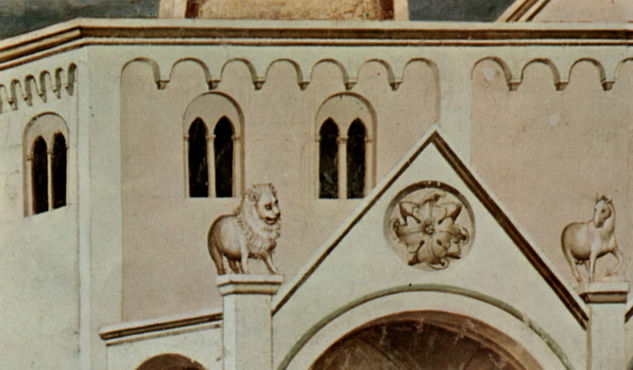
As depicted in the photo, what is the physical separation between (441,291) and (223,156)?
5209mm

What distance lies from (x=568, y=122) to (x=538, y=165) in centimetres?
76

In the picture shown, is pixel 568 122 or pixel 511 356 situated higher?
pixel 568 122

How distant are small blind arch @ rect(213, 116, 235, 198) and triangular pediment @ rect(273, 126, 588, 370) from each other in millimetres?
4606

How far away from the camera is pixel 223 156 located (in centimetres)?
2958

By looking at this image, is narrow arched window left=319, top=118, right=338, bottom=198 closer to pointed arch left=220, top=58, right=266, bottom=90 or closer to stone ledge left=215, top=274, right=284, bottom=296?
pointed arch left=220, top=58, right=266, bottom=90

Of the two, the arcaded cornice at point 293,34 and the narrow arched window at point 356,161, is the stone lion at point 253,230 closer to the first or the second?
the arcaded cornice at point 293,34

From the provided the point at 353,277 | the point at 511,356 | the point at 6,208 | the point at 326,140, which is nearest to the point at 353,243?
the point at 353,277

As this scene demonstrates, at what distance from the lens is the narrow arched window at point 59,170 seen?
2962 cm

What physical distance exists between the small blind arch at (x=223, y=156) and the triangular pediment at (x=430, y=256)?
4.61 m

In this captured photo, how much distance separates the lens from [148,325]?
1038 inches

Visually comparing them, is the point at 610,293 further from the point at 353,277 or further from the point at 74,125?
the point at 74,125

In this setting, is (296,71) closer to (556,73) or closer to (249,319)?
(556,73)

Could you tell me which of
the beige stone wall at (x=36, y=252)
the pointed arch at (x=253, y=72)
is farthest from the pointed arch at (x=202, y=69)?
the beige stone wall at (x=36, y=252)

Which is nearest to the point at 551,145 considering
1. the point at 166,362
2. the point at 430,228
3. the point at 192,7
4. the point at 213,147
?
the point at 213,147
